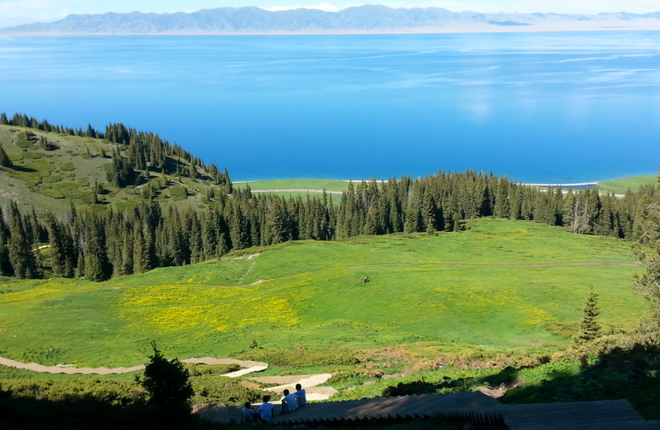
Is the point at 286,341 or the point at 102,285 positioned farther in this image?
the point at 102,285

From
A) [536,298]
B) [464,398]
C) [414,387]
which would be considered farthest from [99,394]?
[536,298]

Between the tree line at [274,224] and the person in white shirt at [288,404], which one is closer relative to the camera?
the person in white shirt at [288,404]

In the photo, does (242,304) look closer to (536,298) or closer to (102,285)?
(102,285)

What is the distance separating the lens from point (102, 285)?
71.6m

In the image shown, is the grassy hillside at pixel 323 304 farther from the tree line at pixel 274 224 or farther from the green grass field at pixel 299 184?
the green grass field at pixel 299 184

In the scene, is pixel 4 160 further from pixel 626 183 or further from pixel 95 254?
pixel 626 183

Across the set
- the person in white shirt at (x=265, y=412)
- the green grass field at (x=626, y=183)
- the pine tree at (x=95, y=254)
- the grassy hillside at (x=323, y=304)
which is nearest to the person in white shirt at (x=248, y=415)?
the person in white shirt at (x=265, y=412)

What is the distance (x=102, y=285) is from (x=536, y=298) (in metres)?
57.3

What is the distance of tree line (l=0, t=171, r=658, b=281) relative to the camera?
10138 centimetres

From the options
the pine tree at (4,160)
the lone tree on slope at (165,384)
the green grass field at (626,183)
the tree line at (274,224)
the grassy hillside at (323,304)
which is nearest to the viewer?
the lone tree on slope at (165,384)

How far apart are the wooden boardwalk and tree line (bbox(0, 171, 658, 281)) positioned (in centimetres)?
8091

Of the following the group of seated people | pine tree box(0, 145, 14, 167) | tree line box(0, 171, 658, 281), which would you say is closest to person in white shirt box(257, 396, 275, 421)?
the group of seated people

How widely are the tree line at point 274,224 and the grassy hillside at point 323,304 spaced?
25220 mm

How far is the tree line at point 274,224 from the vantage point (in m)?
101
